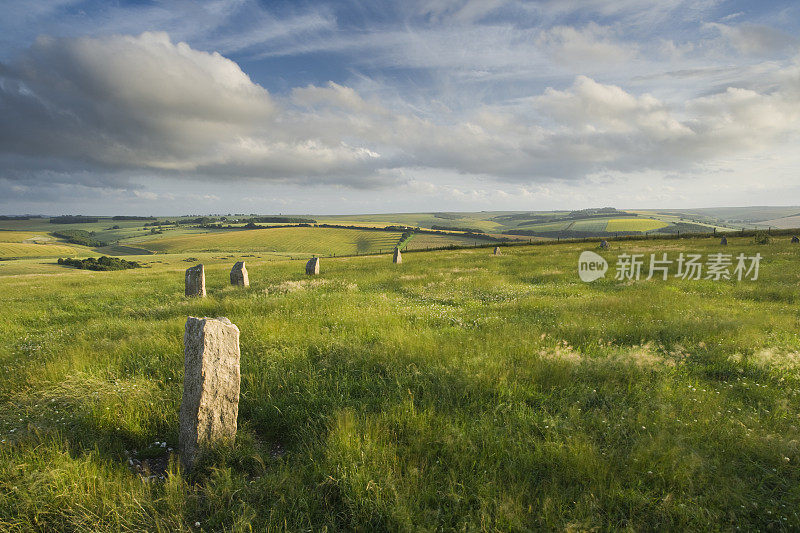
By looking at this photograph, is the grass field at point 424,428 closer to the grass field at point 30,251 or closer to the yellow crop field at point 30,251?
the grass field at point 30,251

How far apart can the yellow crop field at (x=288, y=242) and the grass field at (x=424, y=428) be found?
85.7 metres

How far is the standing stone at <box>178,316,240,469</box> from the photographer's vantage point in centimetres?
404

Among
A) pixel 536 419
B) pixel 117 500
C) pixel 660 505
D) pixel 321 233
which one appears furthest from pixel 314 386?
pixel 321 233

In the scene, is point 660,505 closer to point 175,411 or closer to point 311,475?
point 311,475

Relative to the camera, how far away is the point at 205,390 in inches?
161

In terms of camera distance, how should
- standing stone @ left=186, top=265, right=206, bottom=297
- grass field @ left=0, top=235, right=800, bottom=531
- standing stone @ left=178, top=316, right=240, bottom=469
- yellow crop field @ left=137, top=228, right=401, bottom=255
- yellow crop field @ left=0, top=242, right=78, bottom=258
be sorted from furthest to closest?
yellow crop field @ left=137, top=228, right=401, bottom=255 → yellow crop field @ left=0, top=242, right=78, bottom=258 → standing stone @ left=186, top=265, right=206, bottom=297 → standing stone @ left=178, top=316, right=240, bottom=469 → grass field @ left=0, top=235, right=800, bottom=531

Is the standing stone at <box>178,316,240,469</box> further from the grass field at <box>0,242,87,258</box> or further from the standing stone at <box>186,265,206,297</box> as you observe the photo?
the grass field at <box>0,242,87,258</box>

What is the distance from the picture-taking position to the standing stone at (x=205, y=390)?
404 centimetres

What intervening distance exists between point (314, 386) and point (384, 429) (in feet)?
5.49

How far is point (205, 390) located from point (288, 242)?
112 m

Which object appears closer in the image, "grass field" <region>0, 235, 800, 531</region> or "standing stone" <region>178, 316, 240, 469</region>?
"grass field" <region>0, 235, 800, 531</region>

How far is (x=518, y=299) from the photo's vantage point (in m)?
12.6

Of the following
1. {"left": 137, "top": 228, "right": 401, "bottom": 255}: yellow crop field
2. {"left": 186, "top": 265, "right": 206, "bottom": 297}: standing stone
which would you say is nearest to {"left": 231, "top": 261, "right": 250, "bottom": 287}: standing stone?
{"left": 186, "top": 265, "right": 206, "bottom": 297}: standing stone

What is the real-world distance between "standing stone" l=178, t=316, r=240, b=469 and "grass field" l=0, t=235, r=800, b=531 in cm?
24
